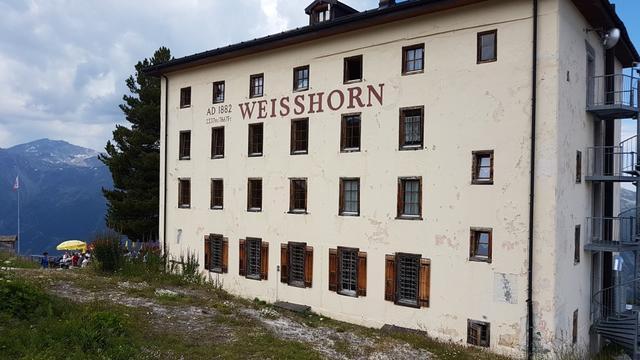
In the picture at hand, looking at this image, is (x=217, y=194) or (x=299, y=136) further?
(x=217, y=194)

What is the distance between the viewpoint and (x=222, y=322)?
17125mm

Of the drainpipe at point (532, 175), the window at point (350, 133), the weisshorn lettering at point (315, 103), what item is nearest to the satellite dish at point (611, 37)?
the drainpipe at point (532, 175)

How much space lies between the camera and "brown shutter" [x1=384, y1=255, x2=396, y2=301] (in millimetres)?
18703

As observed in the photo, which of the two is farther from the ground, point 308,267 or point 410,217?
point 410,217

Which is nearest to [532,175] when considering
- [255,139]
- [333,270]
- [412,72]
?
[412,72]

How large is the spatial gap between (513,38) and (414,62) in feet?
11.6

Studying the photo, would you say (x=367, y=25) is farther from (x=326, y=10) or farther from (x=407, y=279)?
(x=407, y=279)

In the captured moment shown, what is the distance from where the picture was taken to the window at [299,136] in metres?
21.7

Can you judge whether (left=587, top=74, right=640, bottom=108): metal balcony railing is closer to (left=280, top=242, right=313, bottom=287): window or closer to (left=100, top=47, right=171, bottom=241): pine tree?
(left=280, top=242, right=313, bottom=287): window

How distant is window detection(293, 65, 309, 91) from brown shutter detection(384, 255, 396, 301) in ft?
26.0

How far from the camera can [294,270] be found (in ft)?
72.0

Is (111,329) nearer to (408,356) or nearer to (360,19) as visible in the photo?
(408,356)

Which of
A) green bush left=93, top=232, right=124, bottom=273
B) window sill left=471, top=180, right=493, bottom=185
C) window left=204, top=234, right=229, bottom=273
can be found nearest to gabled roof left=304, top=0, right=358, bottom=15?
window sill left=471, top=180, right=493, bottom=185

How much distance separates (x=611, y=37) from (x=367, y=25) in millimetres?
8750
